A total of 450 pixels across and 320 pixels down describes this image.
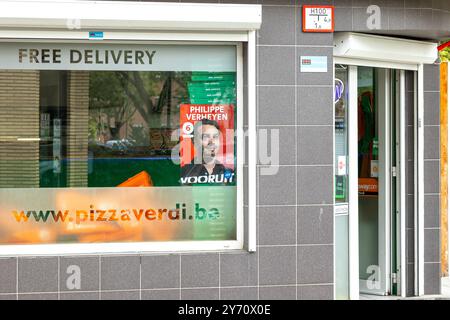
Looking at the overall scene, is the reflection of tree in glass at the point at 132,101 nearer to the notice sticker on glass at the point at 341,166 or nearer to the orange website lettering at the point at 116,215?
the orange website lettering at the point at 116,215

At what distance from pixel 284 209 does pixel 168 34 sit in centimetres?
203

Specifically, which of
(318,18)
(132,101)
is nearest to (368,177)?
(318,18)

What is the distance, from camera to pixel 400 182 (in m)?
8.35

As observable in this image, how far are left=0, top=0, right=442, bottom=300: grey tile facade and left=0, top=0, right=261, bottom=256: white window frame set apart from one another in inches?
4.9

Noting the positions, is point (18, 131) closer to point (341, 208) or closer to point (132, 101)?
point (132, 101)

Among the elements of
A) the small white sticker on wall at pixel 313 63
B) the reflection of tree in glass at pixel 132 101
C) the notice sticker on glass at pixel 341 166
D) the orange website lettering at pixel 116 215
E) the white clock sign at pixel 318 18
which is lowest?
the orange website lettering at pixel 116 215

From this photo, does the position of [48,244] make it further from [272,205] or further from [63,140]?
[272,205]

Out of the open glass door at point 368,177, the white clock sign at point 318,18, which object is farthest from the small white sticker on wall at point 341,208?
the white clock sign at point 318,18

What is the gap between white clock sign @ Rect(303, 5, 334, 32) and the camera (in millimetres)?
7301

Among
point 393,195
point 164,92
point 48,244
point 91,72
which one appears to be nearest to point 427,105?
point 393,195

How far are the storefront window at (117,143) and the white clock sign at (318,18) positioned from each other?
800 millimetres

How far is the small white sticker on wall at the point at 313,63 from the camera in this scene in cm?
732

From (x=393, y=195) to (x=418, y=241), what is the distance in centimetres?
59

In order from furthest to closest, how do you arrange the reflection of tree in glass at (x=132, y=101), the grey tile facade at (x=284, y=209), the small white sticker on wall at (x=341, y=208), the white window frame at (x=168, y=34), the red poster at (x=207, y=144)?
the small white sticker on wall at (x=341, y=208), the red poster at (x=207, y=144), the reflection of tree in glass at (x=132, y=101), the grey tile facade at (x=284, y=209), the white window frame at (x=168, y=34)
